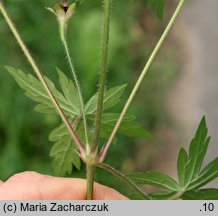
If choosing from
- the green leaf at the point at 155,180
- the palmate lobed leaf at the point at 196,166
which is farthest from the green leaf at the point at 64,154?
the palmate lobed leaf at the point at 196,166

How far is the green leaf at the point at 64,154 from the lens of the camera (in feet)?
5.74

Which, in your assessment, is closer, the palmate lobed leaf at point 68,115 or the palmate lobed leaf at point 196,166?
the palmate lobed leaf at point 196,166

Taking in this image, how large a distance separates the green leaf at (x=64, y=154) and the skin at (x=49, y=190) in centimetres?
5

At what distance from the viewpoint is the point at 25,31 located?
3.44 metres

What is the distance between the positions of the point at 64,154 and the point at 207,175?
0.43m

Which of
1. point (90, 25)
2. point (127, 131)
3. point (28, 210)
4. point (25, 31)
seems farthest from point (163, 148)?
point (28, 210)

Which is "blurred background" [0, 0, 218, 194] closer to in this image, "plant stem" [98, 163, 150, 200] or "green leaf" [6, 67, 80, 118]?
"green leaf" [6, 67, 80, 118]

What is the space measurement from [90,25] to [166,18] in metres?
1.00

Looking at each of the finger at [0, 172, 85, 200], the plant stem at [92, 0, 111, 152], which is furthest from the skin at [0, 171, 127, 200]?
the plant stem at [92, 0, 111, 152]

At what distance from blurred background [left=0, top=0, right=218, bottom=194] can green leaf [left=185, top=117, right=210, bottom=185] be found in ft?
4.98

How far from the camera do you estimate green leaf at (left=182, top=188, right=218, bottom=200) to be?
1619 millimetres

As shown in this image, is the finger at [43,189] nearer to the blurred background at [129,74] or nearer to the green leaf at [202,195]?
the green leaf at [202,195]

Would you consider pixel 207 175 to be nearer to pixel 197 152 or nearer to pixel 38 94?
pixel 197 152

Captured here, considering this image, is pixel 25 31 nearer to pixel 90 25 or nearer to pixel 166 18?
pixel 90 25
